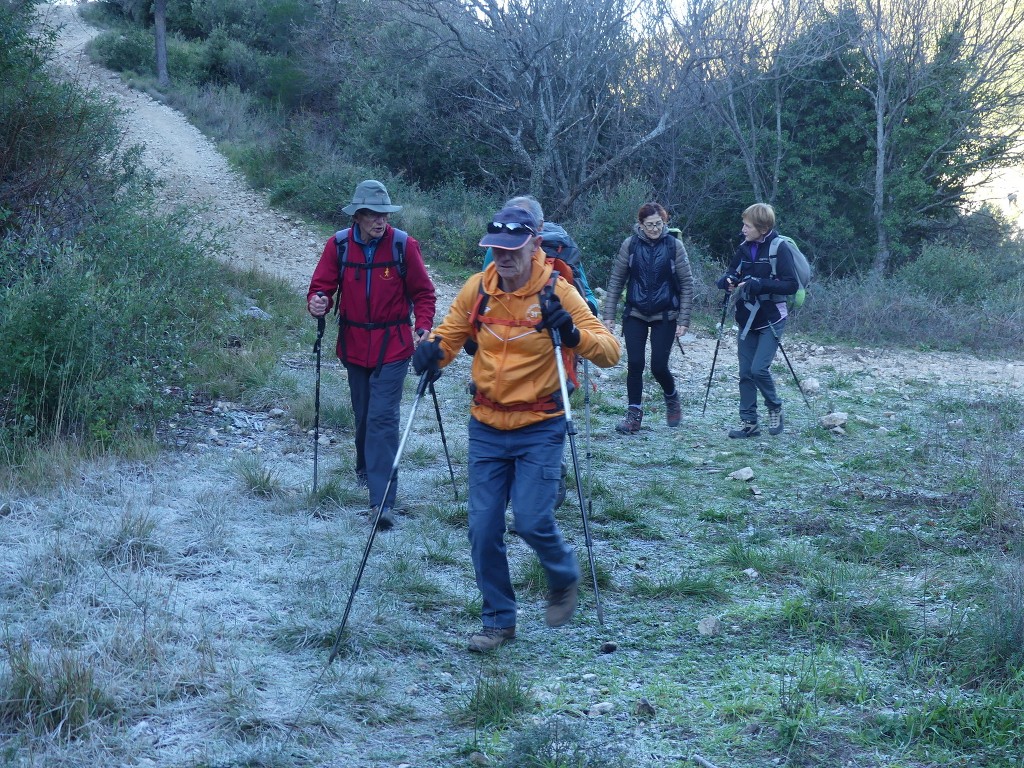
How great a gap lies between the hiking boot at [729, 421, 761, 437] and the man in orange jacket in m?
4.83

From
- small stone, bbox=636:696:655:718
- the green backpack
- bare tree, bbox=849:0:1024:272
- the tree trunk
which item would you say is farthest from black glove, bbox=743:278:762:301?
the tree trunk

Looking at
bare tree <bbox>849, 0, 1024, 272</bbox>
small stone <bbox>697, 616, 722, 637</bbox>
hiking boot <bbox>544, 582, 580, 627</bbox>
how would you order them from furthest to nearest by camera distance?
bare tree <bbox>849, 0, 1024, 272</bbox> → small stone <bbox>697, 616, 722, 637</bbox> → hiking boot <bbox>544, 582, 580, 627</bbox>

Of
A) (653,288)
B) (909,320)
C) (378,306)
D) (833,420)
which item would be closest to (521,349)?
(378,306)

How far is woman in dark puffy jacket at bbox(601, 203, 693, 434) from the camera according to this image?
8.73 metres

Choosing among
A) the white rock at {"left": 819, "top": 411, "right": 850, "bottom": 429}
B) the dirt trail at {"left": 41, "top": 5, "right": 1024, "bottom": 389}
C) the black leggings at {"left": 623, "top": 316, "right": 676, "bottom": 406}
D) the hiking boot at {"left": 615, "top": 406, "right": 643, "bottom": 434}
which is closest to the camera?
the black leggings at {"left": 623, "top": 316, "right": 676, "bottom": 406}

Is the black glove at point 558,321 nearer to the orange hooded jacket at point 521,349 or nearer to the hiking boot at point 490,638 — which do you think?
the orange hooded jacket at point 521,349

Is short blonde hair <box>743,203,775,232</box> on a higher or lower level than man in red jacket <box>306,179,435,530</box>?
higher

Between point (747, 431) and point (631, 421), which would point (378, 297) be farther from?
point (747, 431)

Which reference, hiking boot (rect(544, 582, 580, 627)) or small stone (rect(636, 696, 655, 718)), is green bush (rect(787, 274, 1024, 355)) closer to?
hiking boot (rect(544, 582, 580, 627))

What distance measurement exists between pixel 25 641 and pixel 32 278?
4.49 m

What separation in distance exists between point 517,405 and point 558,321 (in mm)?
453

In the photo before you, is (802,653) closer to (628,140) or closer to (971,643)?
(971,643)

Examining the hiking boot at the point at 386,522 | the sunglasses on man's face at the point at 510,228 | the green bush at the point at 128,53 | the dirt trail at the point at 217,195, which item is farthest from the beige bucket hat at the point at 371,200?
the green bush at the point at 128,53

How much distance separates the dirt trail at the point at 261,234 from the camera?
43.5 ft
